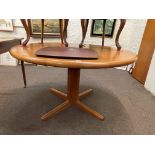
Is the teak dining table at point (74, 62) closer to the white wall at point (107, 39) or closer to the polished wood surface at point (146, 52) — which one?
the polished wood surface at point (146, 52)

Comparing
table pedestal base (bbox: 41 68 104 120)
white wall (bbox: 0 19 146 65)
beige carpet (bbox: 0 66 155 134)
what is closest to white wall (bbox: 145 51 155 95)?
beige carpet (bbox: 0 66 155 134)

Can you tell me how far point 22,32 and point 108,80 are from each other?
1.70 metres

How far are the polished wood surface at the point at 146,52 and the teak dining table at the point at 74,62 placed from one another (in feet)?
3.19

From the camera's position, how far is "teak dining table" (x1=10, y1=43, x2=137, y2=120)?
2.37 ft

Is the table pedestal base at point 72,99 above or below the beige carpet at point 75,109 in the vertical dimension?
above

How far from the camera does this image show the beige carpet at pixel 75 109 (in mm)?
1132

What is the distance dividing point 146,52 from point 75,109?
1.45 metres

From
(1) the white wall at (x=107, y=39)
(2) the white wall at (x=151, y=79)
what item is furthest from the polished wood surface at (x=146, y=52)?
(1) the white wall at (x=107, y=39)

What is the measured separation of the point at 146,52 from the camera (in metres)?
2.18

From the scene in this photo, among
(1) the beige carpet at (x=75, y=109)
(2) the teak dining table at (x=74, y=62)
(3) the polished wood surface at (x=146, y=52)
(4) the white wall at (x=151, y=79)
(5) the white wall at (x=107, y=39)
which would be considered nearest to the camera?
(2) the teak dining table at (x=74, y=62)

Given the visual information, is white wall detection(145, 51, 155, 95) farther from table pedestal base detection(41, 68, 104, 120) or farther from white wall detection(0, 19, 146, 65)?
table pedestal base detection(41, 68, 104, 120)

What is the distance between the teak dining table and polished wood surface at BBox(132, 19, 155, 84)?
0.97m

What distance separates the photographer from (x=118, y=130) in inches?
44.6
